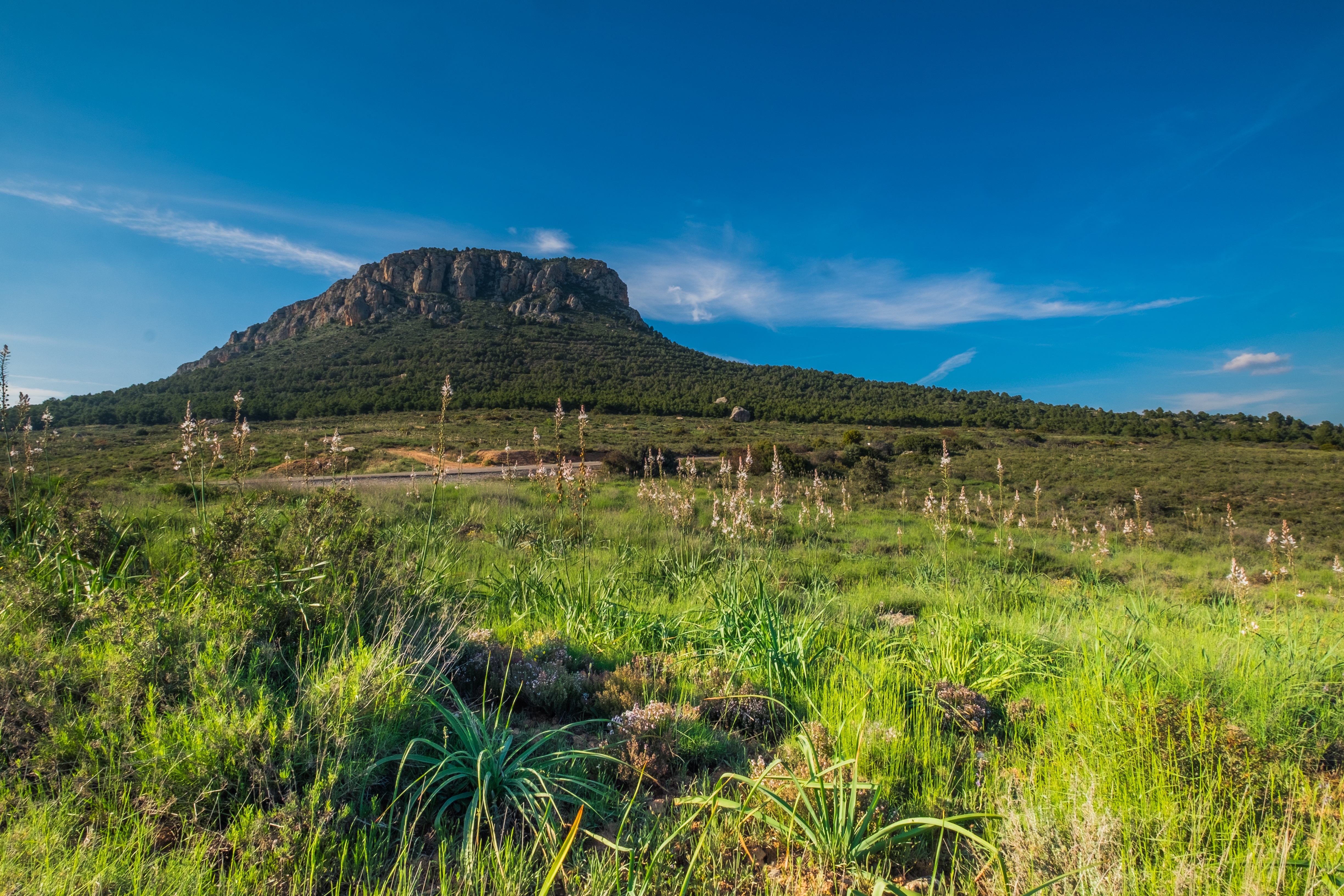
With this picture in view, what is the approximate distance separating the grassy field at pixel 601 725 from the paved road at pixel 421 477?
3.76 m

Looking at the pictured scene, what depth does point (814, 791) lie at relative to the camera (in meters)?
2.25

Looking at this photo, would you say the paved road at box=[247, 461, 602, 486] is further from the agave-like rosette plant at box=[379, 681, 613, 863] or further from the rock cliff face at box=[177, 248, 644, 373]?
the rock cliff face at box=[177, 248, 644, 373]

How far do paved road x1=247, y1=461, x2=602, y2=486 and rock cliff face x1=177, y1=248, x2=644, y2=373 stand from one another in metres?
74.1

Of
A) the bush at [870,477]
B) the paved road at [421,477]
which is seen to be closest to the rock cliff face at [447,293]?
the paved road at [421,477]

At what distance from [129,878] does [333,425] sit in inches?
2075

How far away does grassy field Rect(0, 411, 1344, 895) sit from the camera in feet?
5.79

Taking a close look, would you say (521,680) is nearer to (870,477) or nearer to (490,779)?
(490,779)

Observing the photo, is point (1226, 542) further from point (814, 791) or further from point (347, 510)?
point (347, 510)

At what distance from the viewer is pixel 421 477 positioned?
17766mm

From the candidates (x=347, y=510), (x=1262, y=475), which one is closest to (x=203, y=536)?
(x=347, y=510)

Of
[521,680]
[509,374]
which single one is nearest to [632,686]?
[521,680]

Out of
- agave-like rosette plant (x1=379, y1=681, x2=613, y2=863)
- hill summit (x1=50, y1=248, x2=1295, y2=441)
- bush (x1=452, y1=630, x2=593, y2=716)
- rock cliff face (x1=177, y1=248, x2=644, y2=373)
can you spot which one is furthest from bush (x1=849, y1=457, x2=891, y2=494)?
rock cliff face (x1=177, y1=248, x2=644, y2=373)

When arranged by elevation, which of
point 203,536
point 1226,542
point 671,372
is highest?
point 671,372

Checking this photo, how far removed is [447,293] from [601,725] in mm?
116580
